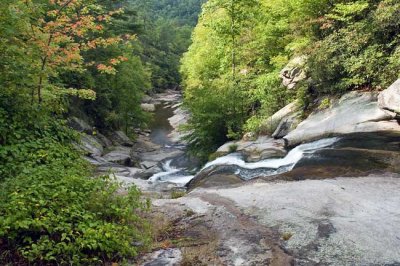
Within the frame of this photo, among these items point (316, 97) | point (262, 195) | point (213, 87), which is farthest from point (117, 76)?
point (262, 195)

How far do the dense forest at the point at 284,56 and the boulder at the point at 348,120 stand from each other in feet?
2.61

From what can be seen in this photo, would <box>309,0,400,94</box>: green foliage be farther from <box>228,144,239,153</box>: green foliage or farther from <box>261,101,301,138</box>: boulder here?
<box>228,144,239,153</box>: green foliage

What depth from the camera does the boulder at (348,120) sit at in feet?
42.6

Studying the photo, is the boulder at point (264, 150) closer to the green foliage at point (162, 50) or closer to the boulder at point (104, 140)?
the boulder at point (104, 140)

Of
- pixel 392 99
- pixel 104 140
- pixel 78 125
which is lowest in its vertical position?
pixel 104 140

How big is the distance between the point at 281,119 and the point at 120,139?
1395cm

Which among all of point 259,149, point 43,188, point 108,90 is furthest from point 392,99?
point 108,90

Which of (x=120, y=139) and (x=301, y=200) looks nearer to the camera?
(x=301, y=200)

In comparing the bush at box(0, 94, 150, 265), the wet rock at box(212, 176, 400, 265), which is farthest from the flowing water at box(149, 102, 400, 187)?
the bush at box(0, 94, 150, 265)

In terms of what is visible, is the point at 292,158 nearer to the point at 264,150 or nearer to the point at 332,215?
the point at 264,150

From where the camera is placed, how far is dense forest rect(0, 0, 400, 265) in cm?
558

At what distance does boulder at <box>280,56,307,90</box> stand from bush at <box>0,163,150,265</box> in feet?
46.8

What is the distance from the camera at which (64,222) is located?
5.55 meters

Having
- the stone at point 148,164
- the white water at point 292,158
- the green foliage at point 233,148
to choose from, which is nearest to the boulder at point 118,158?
the stone at point 148,164
